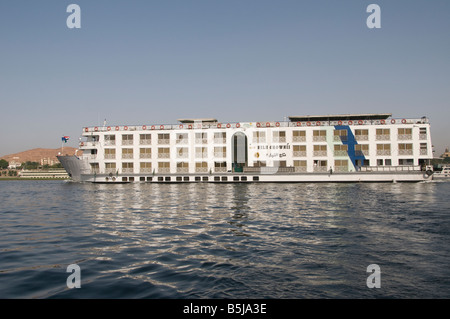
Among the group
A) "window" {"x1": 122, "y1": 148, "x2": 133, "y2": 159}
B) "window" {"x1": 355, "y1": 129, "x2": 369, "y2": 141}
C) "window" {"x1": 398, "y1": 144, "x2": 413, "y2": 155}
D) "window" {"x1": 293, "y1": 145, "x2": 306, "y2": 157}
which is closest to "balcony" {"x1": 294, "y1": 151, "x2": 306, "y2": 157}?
"window" {"x1": 293, "y1": 145, "x2": 306, "y2": 157}

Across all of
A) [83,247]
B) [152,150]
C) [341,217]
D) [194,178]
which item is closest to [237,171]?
[194,178]

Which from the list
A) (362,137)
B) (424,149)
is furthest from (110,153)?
(424,149)

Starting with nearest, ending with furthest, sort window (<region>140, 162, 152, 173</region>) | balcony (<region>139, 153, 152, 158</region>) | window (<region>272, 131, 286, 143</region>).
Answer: window (<region>272, 131, 286, 143</region>)
window (<region>140, 162, 152, 173</region>)
balcony (<region>139, 153, 152, 158</region>)

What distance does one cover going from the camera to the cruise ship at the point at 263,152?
2160 inches

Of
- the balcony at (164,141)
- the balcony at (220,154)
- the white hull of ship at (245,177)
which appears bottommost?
the white hull of ship at (245,177)

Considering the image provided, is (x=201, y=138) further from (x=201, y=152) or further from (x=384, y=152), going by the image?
(x=384, y=152)

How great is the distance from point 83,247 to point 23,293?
4.64m

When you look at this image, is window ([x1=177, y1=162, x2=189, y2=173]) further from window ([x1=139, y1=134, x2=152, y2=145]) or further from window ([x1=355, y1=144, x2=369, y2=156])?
window ([x1=355, y1=144, x2=369, y2=156])

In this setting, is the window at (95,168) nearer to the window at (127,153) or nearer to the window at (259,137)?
the window at (127,153)

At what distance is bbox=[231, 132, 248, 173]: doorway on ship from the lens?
5831cm

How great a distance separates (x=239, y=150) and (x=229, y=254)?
156ft

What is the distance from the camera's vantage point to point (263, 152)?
57.7m

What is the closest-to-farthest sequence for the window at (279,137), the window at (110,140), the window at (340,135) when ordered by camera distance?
the window at (340,135) → the window at (279,137) → the window at (110,140)

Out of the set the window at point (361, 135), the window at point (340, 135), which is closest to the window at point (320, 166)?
the window at point (340, 135)
